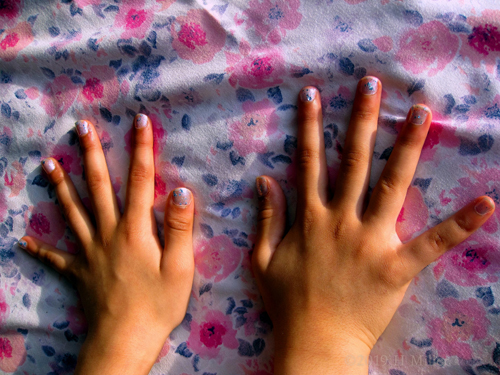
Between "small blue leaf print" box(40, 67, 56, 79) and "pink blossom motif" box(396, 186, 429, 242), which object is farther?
"small blue leaf print" box(40, 67, 56, 79)

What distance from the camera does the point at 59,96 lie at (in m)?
0.87

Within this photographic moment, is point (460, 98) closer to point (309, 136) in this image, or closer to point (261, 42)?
point (309, 136)

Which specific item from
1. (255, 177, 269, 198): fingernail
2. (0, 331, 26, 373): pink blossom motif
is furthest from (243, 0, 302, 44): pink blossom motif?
(0, 331, 26, 373): pink blossom motif

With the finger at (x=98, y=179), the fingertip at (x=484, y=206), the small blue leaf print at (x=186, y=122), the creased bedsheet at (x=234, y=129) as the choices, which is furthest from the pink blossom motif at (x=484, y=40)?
the finger at (x=98, y=179)

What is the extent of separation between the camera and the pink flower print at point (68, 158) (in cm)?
87

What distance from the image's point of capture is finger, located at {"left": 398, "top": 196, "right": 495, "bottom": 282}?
0.68 meters

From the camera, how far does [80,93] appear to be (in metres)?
0.86

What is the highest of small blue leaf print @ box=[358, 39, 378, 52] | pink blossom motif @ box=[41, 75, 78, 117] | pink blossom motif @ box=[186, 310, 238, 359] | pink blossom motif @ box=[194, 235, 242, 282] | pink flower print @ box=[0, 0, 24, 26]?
small blue leaf print @ box=[358, 39, 378, 52]

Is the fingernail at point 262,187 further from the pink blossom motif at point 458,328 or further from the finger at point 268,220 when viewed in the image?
the pink blossom motif at point 458,328

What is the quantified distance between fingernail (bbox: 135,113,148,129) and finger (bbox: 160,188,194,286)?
0.58 ft

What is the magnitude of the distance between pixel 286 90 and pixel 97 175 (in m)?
0.50

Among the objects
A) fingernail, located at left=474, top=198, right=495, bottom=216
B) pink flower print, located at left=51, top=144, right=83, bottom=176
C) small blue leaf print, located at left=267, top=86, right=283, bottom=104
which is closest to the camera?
fingernail, located at left=474, top=198, right=495, bottom=216

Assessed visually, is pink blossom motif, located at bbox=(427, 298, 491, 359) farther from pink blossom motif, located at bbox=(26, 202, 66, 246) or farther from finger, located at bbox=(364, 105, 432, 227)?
pink blossom motif, located at bbox=(26, 202, 66, 246)

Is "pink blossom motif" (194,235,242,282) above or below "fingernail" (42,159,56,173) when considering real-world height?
below
